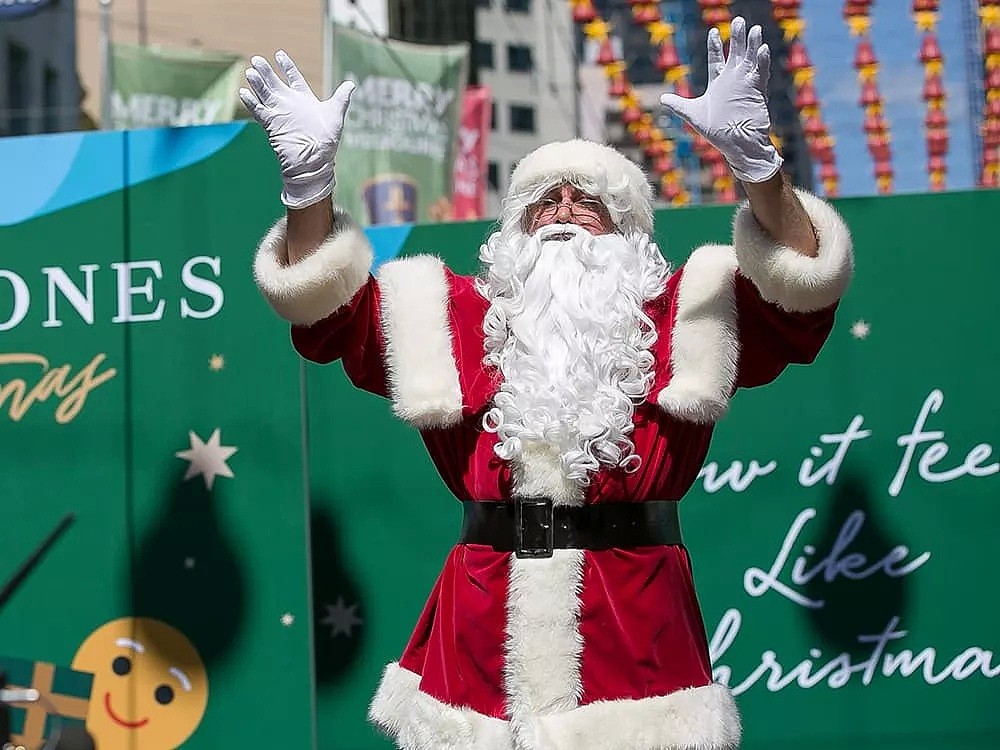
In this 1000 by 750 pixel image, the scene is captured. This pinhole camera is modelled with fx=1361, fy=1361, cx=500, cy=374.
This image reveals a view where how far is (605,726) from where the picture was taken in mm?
2182

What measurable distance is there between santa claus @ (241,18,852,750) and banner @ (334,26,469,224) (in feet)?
18.0

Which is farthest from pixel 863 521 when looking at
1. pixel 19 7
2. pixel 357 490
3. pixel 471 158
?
pixel 471 158

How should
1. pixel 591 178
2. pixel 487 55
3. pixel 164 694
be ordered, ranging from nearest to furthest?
pixel 591 178 → pixel 164 694 → pixel 487 55

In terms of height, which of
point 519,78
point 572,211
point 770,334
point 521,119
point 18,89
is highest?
point 519,78

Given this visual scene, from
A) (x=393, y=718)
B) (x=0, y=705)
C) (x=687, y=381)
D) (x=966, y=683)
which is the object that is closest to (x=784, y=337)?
(x=687, y=381)

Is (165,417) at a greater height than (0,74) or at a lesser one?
lesser

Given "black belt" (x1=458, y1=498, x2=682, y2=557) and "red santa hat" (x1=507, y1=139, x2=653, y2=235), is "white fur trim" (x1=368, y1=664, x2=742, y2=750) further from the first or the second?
"red santa hat" (x1=507, y1=139, x2=653, y2=235)

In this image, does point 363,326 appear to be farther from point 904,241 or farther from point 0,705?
point 904,241

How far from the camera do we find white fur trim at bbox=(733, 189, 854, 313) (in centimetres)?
213

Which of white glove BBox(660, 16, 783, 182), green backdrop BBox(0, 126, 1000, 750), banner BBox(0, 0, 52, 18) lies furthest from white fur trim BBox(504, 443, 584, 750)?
banner BBox(0, 0, 52, 18)

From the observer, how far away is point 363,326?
2.40 m

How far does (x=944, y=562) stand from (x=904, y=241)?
0.86 metres

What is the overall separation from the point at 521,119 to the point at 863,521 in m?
34.4

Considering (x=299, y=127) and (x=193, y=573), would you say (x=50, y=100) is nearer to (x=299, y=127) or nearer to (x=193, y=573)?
(x=193, y=573)
